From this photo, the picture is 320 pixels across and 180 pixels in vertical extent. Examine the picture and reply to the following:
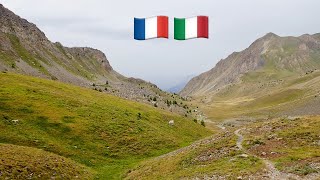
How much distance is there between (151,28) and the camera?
31.8 metres

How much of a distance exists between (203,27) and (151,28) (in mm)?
4204

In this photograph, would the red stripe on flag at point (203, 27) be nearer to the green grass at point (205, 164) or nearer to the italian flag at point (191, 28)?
the italian flag at point (191, 28)

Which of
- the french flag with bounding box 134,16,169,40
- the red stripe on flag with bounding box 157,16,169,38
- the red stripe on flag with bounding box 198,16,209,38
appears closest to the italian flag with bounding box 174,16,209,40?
the red stripe on flag with bounding box 198,16,209,38

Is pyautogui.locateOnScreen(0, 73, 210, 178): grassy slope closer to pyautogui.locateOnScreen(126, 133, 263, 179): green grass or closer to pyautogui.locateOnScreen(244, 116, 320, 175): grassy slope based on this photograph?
pyautogui.locateOnScreen(126, 133, 263, 179): green grass

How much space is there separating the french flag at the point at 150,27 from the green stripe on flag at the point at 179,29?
79 cm

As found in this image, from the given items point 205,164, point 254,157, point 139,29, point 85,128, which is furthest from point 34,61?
point 139,29

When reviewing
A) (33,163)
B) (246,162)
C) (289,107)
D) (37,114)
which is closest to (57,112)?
(37,114)

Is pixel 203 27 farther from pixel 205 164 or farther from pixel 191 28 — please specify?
pixel 205 164

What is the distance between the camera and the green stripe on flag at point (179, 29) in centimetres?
3138

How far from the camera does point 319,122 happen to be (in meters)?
50.7

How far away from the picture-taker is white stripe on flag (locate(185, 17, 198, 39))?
3097 centimetres

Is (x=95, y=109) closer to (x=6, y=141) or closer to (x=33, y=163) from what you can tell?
(x=6, y=141)

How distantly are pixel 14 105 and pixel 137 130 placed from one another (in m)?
22.9

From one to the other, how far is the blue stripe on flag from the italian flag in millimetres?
2645
